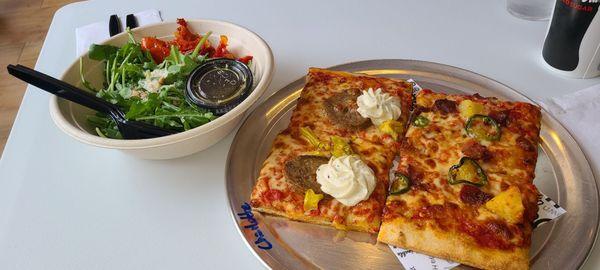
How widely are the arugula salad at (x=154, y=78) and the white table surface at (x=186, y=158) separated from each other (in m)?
0.16

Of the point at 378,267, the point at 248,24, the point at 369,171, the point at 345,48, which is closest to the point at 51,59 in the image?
the point at 248,24

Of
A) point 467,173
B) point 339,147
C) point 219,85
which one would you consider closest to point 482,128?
point 467,173

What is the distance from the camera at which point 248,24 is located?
204 cm

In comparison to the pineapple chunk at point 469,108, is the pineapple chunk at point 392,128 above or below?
below

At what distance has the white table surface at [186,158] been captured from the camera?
1.28 meters

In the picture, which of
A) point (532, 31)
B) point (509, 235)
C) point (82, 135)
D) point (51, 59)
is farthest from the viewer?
point (51, 59)

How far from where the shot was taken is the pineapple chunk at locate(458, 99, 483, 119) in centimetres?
141

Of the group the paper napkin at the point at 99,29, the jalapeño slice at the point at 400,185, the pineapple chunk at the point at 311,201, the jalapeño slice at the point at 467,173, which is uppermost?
the jalapeño slice at the point at 467,173

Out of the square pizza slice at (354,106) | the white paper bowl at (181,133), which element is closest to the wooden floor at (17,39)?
the white paper bowl at (181,133)

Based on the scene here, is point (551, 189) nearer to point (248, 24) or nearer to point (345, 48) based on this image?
point (345, 48)

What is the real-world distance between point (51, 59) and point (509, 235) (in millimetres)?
1859

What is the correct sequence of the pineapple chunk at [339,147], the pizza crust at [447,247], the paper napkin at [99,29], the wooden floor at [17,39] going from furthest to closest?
1. the wooden floor at [17,39]
2. the paper napkin at [99,29]
3. the pineapple chunk at [339,147]
4. the pizza crust at [447,247]

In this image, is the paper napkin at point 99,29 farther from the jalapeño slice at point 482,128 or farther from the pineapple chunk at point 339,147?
the jalapeño slice at point 482,128

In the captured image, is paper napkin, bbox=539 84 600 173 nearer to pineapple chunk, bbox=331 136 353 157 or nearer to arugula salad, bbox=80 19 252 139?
pineapple chunk, bbox=331 136 353 157
